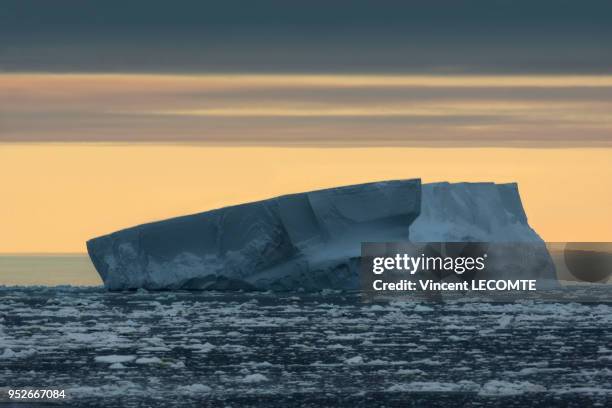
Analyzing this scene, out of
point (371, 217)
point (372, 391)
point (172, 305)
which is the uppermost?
point (371, 217)

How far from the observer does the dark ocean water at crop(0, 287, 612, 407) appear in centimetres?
1233

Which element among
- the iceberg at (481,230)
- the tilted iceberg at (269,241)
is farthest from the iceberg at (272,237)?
the iceberg at (481,230)

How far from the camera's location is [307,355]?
1595 centimetres

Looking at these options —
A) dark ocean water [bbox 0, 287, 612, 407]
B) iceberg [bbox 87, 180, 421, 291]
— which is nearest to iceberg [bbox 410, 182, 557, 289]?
iceberg [bbox 87, 180, 421, 291]

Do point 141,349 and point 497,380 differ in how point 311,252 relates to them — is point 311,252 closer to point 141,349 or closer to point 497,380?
point 141,349

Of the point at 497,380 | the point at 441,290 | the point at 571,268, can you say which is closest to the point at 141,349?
the point at 497,380

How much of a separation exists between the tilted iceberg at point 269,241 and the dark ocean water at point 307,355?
4657mm

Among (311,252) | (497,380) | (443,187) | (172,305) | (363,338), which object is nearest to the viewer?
(497,380)

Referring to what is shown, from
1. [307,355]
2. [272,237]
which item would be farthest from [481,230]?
[307,355]

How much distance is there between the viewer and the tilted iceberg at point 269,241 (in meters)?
31.0

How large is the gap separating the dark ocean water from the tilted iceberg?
183 inches

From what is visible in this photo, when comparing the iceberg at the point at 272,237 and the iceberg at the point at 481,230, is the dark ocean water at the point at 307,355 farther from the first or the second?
the iceberg at the point at 481,230

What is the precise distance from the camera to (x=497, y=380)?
1348 centimetres

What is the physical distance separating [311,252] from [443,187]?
23.7 feet
